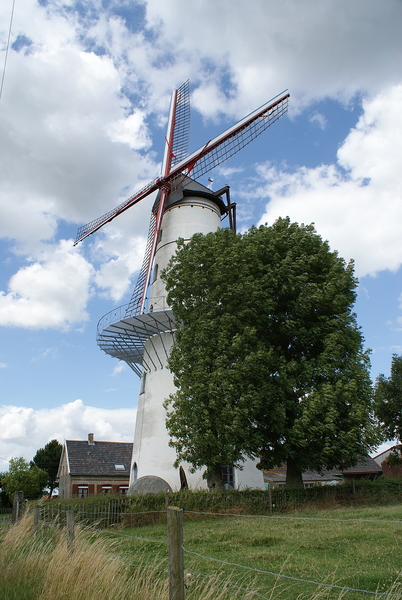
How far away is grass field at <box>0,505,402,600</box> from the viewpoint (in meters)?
5.00

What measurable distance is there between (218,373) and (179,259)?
5.52 m

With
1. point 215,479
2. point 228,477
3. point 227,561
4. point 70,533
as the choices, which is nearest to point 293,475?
point 215,479

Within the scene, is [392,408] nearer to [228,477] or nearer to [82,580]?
[228,477]

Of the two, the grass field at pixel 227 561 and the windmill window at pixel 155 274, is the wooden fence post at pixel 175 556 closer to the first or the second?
the grass field at pixel 227 561

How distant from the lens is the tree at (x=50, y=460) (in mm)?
48906

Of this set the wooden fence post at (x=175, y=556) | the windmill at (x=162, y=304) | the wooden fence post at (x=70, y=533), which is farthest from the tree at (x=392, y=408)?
the wooden fence post at (x=175, y=556)

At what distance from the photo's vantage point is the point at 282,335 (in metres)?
18.0

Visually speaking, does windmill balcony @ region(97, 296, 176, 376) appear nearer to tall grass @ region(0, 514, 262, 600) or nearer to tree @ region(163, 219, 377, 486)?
tree @ region(163, 219, 377, 486)

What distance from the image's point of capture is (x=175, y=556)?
13.1ft

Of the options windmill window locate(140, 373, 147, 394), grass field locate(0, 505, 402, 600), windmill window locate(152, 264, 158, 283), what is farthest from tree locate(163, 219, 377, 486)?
windmill window locate(152, 264, 158, 283)

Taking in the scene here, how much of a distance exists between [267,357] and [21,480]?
32.6 meters

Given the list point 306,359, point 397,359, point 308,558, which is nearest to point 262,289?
point 306,359

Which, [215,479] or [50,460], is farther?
[50,460]

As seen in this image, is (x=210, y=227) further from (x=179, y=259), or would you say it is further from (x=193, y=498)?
(x=193, y=498)
